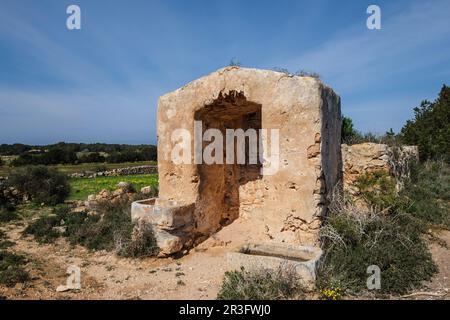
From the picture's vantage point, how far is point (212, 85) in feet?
21.0

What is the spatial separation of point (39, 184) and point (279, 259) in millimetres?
12375

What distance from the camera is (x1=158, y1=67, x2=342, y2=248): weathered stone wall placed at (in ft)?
17.9

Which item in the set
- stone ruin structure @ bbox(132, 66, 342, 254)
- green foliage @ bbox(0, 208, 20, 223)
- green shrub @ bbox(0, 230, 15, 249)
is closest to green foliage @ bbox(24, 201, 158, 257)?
stone ruin structure @ bbox(132, 66, 342, 254)

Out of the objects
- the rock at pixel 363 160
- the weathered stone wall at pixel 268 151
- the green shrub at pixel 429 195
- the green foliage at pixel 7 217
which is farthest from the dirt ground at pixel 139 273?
the green foliage at pixel 7 217

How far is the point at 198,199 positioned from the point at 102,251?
7.51 feet

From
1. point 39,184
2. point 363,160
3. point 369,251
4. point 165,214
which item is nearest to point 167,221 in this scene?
point 165,214

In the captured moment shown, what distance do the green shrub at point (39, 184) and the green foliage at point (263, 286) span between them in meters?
10.7

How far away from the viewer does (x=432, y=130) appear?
15797mm

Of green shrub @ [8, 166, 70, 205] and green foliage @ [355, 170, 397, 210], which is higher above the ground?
green foliage @ [355, 170, 397, 210]

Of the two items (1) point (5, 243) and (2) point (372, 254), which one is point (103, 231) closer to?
(1) point (5, 243)

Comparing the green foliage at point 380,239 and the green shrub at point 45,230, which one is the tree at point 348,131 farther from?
the green shrub at point 45,230

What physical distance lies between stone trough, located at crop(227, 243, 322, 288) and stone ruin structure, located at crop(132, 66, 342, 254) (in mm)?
459

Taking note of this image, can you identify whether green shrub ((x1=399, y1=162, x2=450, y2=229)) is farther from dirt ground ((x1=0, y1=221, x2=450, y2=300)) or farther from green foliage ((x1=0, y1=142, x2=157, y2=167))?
green foliage ((x1=0, y1=142, x2=157, y2=167))
